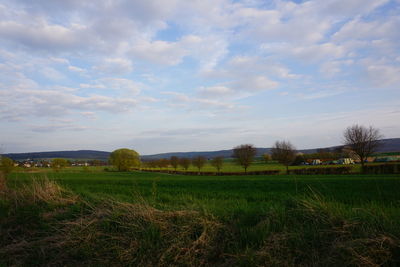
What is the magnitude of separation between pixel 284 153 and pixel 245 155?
9.08 meters

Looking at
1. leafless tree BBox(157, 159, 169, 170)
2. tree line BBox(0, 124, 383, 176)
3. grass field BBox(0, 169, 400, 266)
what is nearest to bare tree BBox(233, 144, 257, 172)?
tree line BBox(0, 124, 383, 176)

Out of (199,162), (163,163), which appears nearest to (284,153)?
(199,162)

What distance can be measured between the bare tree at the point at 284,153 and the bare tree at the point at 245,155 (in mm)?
5351

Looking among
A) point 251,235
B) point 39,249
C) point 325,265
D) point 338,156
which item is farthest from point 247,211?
point 338,156

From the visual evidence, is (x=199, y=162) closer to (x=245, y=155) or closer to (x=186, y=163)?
(x=186, y=163)

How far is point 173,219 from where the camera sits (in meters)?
5.43

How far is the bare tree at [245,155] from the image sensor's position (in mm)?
62903

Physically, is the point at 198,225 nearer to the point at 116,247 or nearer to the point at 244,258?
the point at 244,258

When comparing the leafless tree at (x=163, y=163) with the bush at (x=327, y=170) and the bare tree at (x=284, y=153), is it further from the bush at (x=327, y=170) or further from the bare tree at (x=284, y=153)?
the bush at (x=327, y=170)

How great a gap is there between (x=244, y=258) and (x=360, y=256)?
5.37 feet

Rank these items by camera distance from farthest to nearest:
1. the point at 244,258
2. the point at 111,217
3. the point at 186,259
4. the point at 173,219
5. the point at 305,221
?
the point at 111,217 → the point at 173,219 → the point at 305,221 → the point at 186,259 → the point at 244,258

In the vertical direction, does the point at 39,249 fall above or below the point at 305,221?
below

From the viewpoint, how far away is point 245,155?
63.2 m

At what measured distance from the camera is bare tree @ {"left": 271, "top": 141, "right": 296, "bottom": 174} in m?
60.8
